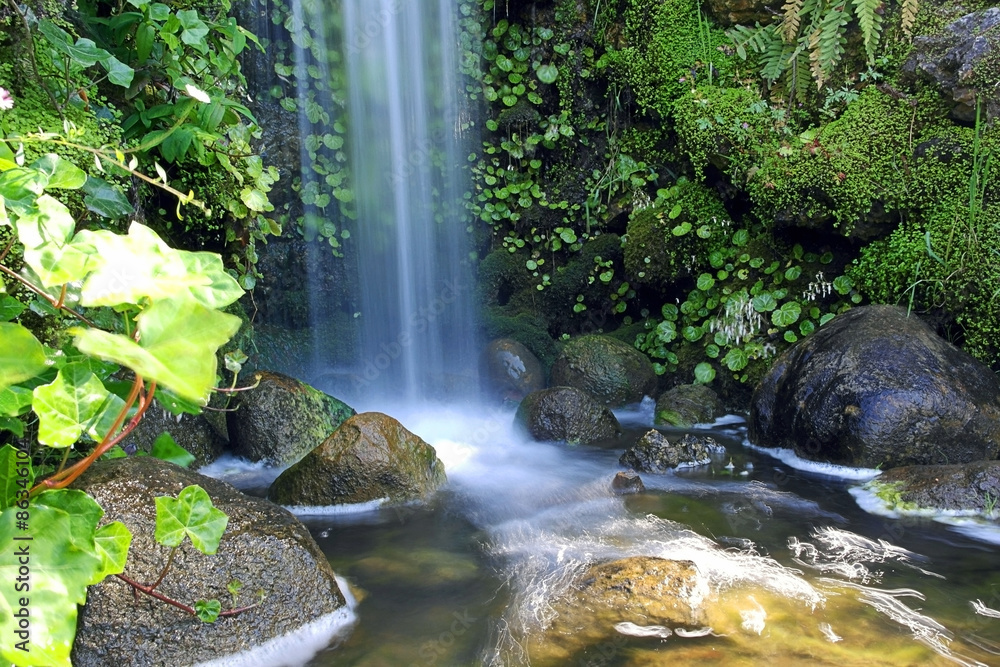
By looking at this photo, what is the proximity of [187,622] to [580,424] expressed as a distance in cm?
344

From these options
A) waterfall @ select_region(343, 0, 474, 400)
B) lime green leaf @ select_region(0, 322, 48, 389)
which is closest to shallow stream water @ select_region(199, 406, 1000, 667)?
lime green leaf @ select_region(0, 322, 48, 389)

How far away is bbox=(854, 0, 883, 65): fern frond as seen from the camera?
17.5 ft

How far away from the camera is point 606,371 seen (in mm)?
6484

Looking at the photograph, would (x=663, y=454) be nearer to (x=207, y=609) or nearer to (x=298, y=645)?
(x=298, y=645)

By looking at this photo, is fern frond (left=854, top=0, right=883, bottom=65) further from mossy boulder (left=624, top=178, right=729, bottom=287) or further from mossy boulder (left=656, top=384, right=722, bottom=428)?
mossy boulder (left=656, top=384, right=722, bottom=428)

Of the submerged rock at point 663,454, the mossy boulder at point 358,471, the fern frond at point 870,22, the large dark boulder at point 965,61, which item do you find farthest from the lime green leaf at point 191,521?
the fern frond at point 870,22

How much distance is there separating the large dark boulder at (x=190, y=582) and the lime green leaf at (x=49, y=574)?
4.39 feet

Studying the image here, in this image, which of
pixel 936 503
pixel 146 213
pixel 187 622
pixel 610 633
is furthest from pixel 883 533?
pixel 146 213

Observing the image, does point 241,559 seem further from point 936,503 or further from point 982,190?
point 982,190

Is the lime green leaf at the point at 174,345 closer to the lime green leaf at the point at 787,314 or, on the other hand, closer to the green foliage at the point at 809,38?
the lime green leaf at the point at 787,314

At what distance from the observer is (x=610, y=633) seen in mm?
2574

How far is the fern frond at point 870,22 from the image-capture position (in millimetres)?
5340

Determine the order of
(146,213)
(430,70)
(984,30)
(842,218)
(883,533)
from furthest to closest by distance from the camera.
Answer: (430,70), (842,218), (984,30), (146,213), (883,533)

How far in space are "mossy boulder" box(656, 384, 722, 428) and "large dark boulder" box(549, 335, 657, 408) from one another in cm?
46
